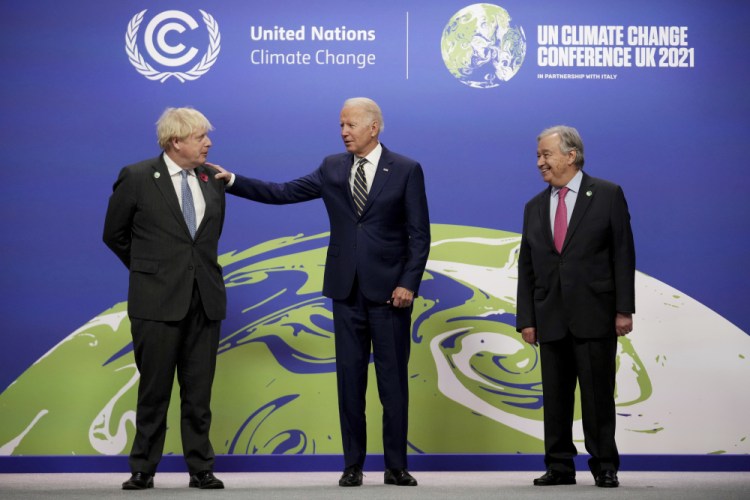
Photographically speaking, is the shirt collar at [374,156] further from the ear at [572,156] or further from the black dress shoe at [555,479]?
the black dress shoe at [555,479]

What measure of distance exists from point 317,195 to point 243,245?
2.57ft

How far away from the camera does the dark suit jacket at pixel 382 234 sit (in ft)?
14.3

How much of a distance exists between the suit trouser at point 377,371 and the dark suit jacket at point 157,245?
570 mm

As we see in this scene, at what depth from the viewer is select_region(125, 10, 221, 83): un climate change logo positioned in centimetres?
532

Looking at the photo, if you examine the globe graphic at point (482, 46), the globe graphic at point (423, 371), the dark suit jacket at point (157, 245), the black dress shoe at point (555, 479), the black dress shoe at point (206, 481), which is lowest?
the black dress shoe at point (555, 479)

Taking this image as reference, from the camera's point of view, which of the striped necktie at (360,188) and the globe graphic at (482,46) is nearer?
the striped necktie at (360,188)

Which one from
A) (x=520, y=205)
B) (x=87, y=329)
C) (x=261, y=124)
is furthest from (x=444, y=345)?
(x=87, y=329)

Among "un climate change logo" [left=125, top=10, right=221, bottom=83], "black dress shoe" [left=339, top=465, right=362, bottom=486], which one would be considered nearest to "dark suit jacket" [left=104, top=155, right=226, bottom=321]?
"black dress shoe" [left=339, top=465, right=362, bottom=486]

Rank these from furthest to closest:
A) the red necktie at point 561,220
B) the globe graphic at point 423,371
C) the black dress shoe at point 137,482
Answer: the globe graphic at point 423,371, the red necktie at point 561,220, the black dress shoe at point 137,482

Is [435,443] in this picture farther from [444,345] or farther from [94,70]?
[94,70]

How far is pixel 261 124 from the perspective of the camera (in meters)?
5.35

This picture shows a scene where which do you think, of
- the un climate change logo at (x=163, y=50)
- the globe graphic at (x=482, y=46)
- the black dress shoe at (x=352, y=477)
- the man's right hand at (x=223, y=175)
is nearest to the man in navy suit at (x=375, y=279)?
the black dress shoe at (x=352, y=477)

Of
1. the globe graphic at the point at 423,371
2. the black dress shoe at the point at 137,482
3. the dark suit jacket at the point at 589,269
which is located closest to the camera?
the black dress shoe at the point at 137,482

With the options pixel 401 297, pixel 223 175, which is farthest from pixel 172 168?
pixel 401 297
